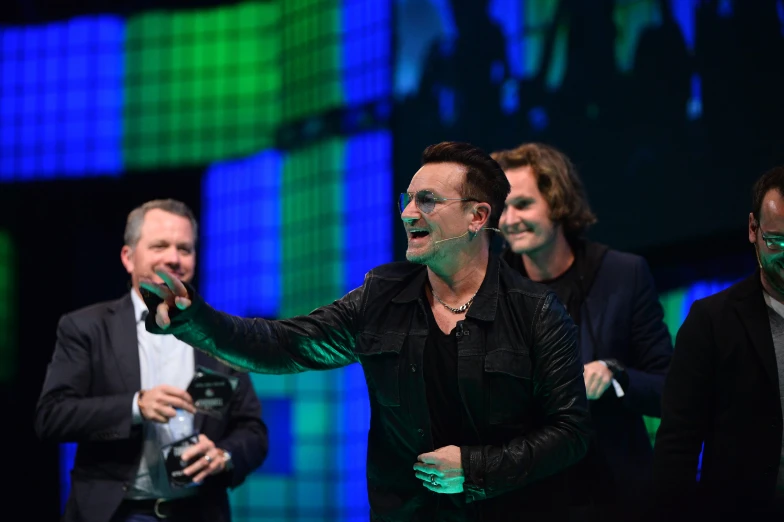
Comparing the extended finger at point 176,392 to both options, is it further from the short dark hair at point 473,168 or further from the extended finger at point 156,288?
the short dark hair at point 473,168

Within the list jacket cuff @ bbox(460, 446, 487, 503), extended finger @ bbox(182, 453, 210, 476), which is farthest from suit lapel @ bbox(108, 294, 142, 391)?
jacket cuff @ bbox(460, 446, 487, 503)

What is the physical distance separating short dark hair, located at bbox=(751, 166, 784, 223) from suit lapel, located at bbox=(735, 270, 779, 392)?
0.69 ft

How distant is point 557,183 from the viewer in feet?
12.4

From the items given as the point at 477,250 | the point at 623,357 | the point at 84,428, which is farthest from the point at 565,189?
the point at 84,428

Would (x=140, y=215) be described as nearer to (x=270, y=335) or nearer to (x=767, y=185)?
(x=270, y=335)

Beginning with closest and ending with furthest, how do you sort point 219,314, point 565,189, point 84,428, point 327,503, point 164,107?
point 219,314
point 84,428
point 565,189
point 327,503
point 164,107

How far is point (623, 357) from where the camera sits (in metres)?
3.65

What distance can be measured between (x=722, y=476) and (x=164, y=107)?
16.0 ft

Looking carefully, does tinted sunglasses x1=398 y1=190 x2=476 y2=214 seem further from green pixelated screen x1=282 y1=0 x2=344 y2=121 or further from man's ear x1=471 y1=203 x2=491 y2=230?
green pixelated screen x1=282 y1=0 x2=344 y2=121

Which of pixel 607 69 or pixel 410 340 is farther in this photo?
pixel 607 69

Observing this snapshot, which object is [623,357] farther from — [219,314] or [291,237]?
[291,237]

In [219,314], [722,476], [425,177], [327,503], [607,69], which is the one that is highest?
[607,69]

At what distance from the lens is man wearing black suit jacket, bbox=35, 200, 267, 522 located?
348 centimetres

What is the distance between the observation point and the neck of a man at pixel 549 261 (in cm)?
375
